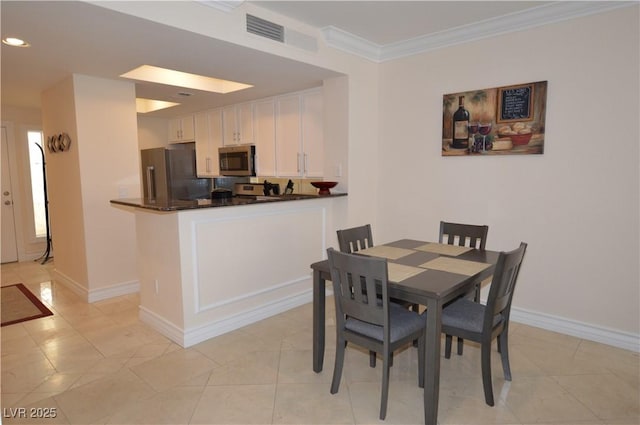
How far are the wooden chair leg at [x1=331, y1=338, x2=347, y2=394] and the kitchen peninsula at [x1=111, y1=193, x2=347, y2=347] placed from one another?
126 cm

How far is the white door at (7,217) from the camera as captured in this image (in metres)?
5.59

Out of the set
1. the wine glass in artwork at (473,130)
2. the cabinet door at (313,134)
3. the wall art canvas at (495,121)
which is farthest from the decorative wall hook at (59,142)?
the wine glass in artwork at (473,130)

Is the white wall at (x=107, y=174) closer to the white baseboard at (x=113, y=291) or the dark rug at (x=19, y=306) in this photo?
the white baseboard at (x=113, y=291)

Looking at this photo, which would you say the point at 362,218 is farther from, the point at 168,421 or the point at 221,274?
the point at 168,421

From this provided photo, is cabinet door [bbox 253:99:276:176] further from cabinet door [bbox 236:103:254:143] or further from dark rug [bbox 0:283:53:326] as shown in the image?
dark rug [bbox 0:283:53:326]

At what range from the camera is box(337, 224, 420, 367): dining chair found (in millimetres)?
2783

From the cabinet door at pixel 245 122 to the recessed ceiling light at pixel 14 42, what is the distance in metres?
2.66

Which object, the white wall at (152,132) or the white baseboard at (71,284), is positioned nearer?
the white baseboard at (71,284)

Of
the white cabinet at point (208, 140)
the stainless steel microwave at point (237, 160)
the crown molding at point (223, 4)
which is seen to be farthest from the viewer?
the white cabinet at point (208, 140)

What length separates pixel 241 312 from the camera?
11.1ft

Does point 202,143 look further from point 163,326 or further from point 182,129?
point 163,326

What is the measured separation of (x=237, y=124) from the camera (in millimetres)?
5387

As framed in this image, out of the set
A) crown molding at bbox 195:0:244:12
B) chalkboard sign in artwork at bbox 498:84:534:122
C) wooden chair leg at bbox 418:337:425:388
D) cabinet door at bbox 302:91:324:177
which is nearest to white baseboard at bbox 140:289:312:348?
cabinet door at bbox 302:91:324:177

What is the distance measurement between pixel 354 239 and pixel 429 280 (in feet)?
2.88
